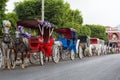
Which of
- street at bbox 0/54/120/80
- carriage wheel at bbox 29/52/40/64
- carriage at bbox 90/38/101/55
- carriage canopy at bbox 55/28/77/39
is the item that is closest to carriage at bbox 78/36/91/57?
carriage at bbox 90/38/101/55

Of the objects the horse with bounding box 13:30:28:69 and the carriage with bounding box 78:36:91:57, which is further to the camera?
the carriage with bounding box 78:36:91:57

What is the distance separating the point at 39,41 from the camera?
21.7 meters

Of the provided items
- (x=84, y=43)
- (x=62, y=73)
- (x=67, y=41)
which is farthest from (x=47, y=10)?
(x=62, y=73)

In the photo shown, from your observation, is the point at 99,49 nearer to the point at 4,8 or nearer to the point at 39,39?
the point at 4,8

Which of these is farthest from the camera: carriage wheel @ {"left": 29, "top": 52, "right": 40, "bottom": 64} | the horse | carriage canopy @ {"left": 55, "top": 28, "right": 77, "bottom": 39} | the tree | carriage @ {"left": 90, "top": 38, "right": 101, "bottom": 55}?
the tree

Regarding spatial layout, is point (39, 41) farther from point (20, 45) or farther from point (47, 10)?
point (47, 10)

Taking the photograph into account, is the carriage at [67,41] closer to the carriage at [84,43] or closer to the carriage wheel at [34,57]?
the carriage wheel at [34,57]

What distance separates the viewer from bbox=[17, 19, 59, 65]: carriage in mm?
21441

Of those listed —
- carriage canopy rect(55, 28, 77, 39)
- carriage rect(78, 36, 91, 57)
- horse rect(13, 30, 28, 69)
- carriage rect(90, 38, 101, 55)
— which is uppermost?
horse rect(13, 30, 28, 69)

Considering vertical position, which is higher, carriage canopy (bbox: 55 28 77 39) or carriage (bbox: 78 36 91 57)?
carriage canopy (bbox: 55 28 77 39)

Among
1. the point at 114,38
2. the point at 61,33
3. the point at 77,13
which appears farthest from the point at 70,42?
the point at 114,38

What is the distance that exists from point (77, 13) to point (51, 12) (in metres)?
34.5

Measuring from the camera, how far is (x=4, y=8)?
35.2 meters

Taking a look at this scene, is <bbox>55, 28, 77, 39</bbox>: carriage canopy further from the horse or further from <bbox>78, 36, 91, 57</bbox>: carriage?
<bbox>78, 36, 91, 57</bbox>: carriage
